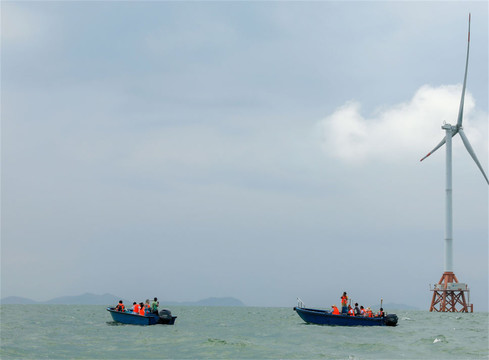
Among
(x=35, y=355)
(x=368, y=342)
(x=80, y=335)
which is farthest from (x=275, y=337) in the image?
(x=35, y=355)

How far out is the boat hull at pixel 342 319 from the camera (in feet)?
207

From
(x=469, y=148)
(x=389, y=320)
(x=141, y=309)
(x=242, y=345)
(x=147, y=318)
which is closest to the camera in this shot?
(x=242, y=345)

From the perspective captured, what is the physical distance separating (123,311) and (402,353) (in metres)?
32.9

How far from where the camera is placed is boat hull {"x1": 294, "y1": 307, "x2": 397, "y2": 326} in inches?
2480

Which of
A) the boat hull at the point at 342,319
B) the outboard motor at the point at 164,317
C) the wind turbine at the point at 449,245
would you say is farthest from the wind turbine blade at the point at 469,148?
the outboard motor at the point at 164,317

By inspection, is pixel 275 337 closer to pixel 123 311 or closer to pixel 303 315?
pixel 303 315

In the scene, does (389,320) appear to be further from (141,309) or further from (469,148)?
(469,148)

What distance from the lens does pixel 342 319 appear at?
207ft

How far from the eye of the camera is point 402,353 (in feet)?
142

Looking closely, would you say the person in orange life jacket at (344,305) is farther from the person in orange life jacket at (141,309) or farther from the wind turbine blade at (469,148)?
the wind turbine blade at (469,148)

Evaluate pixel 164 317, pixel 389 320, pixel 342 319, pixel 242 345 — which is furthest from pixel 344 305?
pixel 242 345

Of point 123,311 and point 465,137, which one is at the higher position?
point 465,137

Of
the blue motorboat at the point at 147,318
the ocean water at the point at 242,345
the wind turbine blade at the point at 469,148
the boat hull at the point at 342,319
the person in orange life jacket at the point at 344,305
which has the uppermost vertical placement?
the wind turbine blade at the point at 469,148

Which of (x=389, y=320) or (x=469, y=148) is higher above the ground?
(x=469, y=148)
